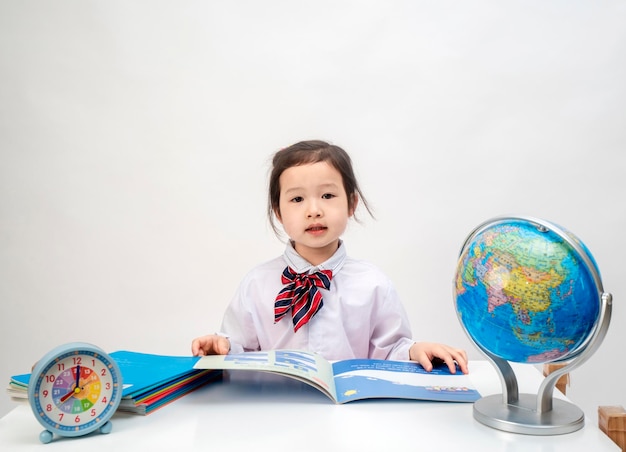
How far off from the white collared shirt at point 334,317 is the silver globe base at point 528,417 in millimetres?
659

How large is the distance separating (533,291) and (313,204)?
93 centimetres

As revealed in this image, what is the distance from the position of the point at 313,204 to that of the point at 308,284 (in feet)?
0.82

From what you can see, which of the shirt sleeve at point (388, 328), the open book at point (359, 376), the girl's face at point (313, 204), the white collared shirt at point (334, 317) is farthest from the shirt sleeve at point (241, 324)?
the open book at point (359, 376)

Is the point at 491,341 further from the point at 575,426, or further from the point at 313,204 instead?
the point at 313,204

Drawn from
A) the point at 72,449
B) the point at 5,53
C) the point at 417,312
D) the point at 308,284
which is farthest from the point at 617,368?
the point at 5,53

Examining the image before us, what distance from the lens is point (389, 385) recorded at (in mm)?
1510

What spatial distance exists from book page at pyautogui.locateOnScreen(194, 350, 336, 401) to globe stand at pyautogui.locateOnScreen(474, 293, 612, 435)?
330 millimetres

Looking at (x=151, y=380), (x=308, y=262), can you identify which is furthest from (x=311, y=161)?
(x=151, y=380)

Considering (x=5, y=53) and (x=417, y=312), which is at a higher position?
(x=5, y=53)

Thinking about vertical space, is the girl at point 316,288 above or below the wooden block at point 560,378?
above

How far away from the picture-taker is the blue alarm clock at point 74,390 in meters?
1.25

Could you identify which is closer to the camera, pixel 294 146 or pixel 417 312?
pixel 294 146

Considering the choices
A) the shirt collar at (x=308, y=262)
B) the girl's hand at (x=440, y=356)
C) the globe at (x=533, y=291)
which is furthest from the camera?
the shirt collar at (x=308, y=262)

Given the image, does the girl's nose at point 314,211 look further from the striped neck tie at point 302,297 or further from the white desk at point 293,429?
the white desk at point 293,429
